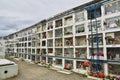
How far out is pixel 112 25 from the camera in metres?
14.8

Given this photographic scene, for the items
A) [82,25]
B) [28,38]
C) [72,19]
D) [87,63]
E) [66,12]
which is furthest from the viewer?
[28,38]

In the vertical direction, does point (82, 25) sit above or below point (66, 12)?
below

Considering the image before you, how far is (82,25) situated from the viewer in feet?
61.0

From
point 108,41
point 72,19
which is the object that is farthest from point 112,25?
point 72,19

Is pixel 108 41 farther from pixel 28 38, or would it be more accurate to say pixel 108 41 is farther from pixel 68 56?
pixel 28 38

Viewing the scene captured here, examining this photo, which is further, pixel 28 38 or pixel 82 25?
pixel 28 38

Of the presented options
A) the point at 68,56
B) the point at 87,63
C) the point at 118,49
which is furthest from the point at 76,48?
the point at 118,49

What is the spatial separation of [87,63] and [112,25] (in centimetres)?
632

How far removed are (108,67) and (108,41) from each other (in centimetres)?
346

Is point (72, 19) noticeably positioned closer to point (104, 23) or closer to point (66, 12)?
point (66, 12)

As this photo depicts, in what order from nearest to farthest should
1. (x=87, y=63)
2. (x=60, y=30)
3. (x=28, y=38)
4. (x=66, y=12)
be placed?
1. (x=87, y=63)
2. (x=66, y=12)
3. (x=60, y=30)
4. (x=28, y=38)

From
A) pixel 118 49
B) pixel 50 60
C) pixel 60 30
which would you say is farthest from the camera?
pixel 50 60

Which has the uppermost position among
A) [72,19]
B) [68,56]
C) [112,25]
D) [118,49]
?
[72,19]

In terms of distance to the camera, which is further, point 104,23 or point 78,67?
point 78,67
